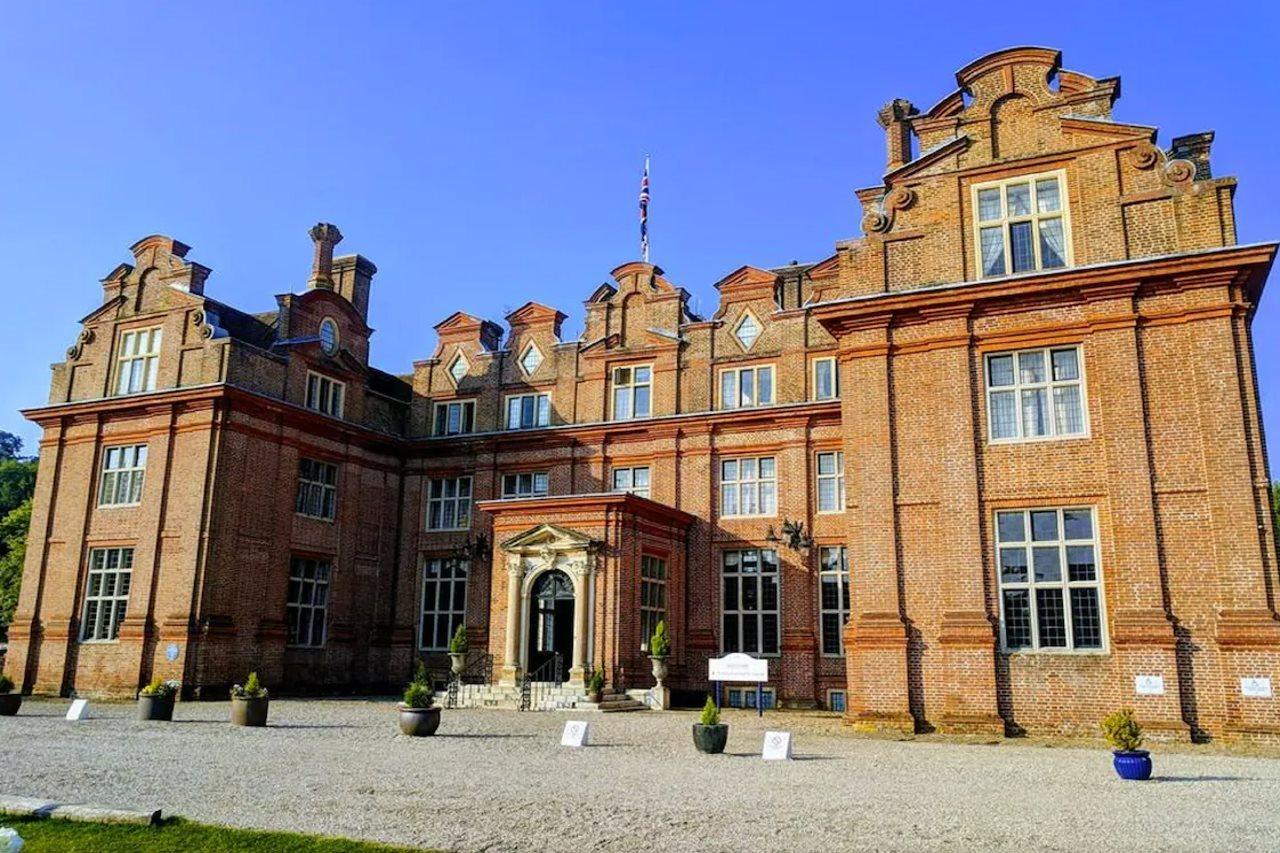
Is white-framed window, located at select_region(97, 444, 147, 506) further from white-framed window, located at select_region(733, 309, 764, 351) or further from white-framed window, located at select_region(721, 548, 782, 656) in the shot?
white-framed window, located at select_region(733, 309, 764, 351)

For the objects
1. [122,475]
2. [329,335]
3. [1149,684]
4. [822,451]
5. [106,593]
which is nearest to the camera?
[1149,684]

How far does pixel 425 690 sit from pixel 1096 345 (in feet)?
46.9

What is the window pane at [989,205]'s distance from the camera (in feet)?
68.9

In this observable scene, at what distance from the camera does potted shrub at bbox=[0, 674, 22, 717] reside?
21641 millimetres

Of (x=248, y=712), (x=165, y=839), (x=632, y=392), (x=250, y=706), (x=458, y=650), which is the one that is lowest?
(x=165, y=839)

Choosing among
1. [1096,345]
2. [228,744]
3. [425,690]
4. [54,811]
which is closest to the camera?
[54,811]

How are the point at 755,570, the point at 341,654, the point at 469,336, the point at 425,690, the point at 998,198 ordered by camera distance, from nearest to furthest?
the point at 425,690, the point at 998,198, the point at 755,570, the point at 341,654, the point at 469,336

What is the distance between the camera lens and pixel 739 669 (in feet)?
70.1

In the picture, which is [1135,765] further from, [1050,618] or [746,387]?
[746,387]

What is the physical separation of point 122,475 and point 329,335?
7507mm

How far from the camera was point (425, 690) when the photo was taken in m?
18.1

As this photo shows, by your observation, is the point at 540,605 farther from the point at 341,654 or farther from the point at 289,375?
the point at 289,375

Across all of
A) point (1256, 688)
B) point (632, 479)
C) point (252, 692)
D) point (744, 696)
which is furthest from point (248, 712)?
point (1256, 688)

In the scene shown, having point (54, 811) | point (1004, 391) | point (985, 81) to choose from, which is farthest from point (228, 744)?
point (985, 81)
